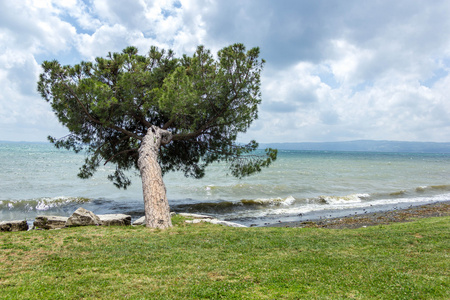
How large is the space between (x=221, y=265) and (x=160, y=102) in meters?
7.96

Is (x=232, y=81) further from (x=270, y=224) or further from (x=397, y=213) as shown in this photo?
(x=397, y=213)

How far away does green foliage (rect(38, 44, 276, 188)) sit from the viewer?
1253 centimetres

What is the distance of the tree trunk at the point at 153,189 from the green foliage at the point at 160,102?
1850mm

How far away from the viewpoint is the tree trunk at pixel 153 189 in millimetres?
9906

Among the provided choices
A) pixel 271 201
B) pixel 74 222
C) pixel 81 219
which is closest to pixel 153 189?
pixel 81 219

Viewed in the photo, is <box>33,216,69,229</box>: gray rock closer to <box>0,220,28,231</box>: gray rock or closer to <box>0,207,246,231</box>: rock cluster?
<box>0,207,246,231</box>: rock cluster

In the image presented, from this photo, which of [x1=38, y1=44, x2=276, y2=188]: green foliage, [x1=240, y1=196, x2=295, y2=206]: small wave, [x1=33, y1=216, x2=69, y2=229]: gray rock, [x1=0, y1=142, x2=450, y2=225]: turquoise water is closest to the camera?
[x1=33, y1=216, x2=69, y2=229]: gray rock

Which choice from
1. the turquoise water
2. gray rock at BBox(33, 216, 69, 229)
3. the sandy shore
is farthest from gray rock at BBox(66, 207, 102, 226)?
the sandy shore

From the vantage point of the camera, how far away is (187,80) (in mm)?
12453

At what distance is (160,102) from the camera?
39.4 ft

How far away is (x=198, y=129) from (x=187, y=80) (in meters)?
2.70

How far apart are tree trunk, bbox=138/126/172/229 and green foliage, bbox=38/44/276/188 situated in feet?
6.07

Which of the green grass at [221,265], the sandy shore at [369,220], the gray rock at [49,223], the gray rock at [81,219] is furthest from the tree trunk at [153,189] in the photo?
the sandy shore at [369,220]

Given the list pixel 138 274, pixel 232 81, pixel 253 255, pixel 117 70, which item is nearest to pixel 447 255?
pixel 253 255
